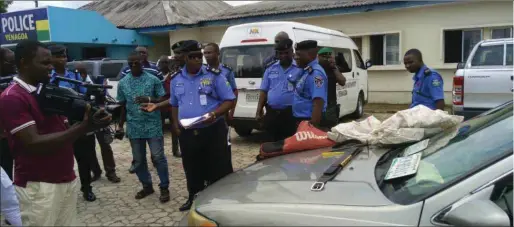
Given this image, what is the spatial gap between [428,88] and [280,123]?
158 cm

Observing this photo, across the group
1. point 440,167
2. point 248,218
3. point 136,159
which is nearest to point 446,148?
point 440,167

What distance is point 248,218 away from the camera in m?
1.84

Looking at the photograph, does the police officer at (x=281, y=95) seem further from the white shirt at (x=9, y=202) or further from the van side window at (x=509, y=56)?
the van side window at (x=509, y=56)

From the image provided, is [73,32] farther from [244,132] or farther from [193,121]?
[193,121]

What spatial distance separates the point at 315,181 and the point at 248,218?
1.37 ft

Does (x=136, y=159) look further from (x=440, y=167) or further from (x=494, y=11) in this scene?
(x=494, y=11)

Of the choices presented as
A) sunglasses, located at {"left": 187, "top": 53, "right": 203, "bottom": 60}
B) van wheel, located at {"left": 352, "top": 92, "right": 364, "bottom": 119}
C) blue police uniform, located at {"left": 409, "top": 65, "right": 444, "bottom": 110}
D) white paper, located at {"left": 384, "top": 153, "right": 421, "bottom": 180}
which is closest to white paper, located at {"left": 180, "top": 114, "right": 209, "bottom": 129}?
sunglasses, located at {"left": 187, "top": 53, "right": 203, "bottom": 60}

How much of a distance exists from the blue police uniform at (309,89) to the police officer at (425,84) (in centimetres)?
106

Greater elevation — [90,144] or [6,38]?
[6,38]

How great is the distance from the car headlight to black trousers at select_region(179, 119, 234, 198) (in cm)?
163

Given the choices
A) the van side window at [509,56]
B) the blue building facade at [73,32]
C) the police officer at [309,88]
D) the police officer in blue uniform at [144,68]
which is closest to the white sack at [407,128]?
the police officer at [309,88]

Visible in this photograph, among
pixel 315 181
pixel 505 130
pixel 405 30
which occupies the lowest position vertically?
pixel 315 181

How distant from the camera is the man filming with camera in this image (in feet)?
7.20

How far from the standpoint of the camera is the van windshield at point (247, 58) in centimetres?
665
